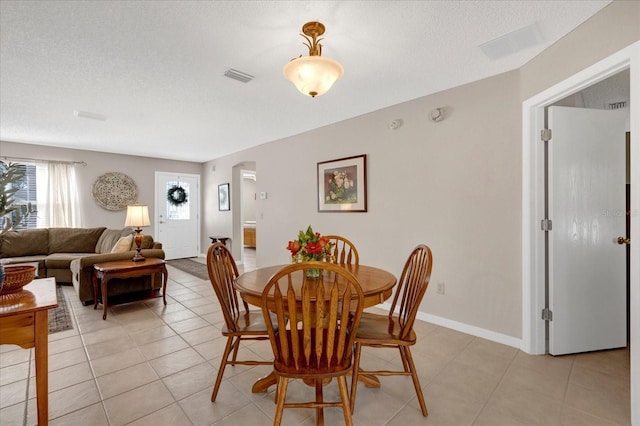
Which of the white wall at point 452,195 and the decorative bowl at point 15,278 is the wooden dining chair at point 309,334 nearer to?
the decorative bowl at point 15,278

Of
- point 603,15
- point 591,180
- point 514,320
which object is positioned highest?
point 603,15

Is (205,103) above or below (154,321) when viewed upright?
above

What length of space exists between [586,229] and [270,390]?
105 inches

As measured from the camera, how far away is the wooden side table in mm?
3244

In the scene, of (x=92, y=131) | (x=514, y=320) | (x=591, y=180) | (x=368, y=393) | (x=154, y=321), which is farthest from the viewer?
(x=92, y=131)

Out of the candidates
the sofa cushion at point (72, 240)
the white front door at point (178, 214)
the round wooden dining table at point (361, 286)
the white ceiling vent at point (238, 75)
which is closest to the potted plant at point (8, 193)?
the round wooden dining table at point (361, 286)

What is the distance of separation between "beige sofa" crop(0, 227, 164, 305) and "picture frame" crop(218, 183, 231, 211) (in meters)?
1.94

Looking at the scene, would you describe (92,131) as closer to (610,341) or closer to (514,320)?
(514,320)

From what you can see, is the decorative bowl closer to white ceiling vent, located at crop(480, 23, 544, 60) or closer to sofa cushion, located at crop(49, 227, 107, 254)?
white ceiling vent, located at crop(480, 23, 544, 60)

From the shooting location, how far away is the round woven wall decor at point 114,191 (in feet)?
19.1

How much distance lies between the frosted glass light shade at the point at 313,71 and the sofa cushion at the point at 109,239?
14.1ft

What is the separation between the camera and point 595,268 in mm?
2377

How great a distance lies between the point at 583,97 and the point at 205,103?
4.05 meters

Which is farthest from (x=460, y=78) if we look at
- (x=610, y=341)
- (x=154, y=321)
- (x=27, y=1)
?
(x=154, y=321)
